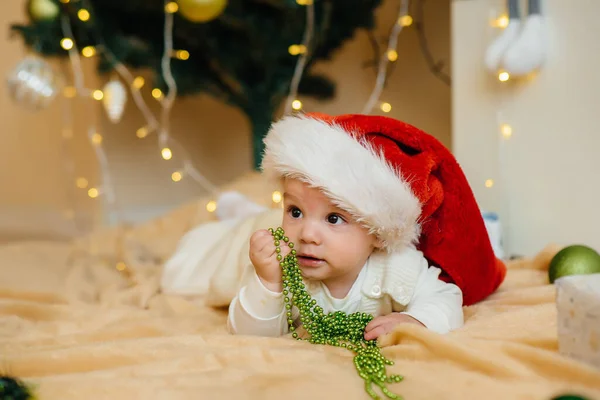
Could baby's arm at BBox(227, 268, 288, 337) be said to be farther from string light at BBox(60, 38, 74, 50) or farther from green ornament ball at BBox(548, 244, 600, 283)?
string light at BBox(60, 38, 74, 50)

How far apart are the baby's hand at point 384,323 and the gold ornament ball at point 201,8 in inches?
45.3

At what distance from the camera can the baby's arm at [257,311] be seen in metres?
0.91

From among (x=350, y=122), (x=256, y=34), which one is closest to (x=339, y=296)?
(x=350, y=122)

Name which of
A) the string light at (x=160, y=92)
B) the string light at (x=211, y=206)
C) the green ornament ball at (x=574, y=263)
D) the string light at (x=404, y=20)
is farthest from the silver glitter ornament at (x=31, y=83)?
the green ornament ball at (x=574, y=263)

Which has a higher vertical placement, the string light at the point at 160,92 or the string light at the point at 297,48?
the string light at the point at 297,48

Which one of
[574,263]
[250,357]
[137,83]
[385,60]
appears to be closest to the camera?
[250,357]

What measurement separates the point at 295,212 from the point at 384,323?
0.21m

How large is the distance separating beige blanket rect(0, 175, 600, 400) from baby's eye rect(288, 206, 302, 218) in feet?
0.59

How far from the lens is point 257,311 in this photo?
923 mm

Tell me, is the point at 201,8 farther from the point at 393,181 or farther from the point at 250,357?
the point at 250,357

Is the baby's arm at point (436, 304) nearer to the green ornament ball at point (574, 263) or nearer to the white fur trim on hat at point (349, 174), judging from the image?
the white fur trim on hat at point (349, 174)

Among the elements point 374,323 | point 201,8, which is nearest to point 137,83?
point 201,8

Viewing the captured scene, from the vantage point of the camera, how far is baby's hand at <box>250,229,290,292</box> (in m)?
0.88

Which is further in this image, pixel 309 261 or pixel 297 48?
pixel 297 48
